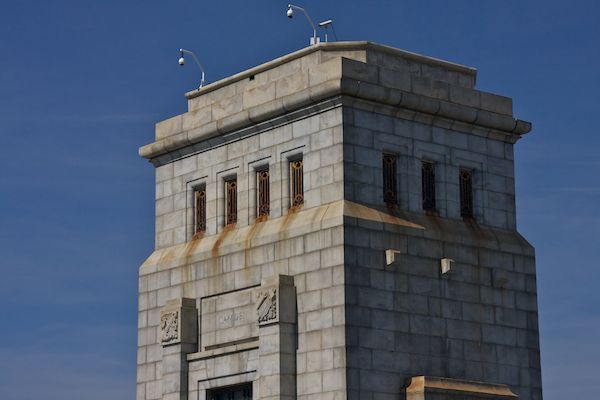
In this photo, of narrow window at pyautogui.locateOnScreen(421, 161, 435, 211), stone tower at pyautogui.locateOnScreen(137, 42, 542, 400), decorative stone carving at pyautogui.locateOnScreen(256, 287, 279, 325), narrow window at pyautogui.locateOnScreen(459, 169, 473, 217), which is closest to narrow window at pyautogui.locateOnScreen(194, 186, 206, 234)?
stone tower at pyautogui.locateOnScreen(137, 42, 542, 400)

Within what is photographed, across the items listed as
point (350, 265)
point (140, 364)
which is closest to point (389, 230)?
point (350, 265)

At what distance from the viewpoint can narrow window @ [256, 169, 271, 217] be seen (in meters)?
51.2

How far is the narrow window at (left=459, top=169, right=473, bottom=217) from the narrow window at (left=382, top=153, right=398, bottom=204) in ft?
8.78

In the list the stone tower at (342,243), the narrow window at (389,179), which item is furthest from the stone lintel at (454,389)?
the narrow window at (389,179)

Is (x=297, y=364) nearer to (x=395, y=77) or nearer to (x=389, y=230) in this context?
(x=389, y=230)

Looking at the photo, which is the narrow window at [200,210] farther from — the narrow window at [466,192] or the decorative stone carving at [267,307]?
the narrow window at [466,192]

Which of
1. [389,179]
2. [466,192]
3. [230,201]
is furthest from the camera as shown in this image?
[230,201]

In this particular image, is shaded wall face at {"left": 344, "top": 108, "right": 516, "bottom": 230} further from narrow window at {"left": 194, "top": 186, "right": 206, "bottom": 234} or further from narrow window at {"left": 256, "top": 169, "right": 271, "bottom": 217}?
narrow window at {"left": 194, "top": 186, "right": 206, "bottom": 234}

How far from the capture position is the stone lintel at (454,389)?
155ft

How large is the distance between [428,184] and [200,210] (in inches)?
303

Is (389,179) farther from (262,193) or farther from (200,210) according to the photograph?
(200,210)

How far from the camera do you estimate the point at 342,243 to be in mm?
47281

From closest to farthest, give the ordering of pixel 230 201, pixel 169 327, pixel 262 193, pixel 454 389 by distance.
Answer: pixel 454 389
pixel 262 193
pixel 169 327
pixel 230 201

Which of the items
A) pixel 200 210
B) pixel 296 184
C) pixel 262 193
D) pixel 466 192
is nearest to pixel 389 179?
pixel 296 184
